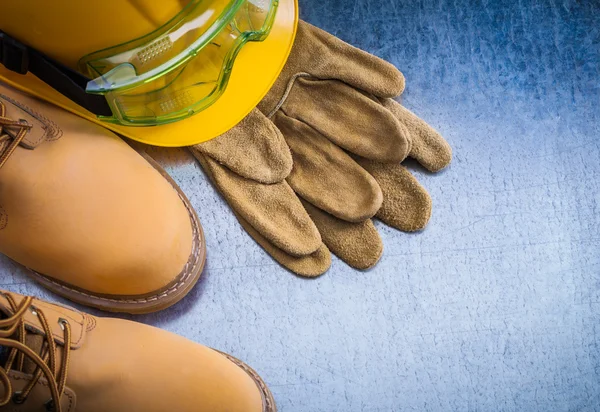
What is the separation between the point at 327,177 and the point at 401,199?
0.11 m

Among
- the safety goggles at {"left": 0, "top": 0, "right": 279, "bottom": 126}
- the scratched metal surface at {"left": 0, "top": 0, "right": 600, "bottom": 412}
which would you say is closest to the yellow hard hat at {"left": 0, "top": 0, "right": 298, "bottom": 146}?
the safety goggles at {"left": 0, "top": 0, "right": 279, "bottom": 126}

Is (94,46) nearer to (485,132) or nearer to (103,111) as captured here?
(103,111)

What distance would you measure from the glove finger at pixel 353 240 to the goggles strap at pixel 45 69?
0.35 meters

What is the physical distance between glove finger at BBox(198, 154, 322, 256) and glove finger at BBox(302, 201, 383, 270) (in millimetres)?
28

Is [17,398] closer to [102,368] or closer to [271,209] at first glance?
[102,368]

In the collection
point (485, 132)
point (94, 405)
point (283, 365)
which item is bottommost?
point (283, 365)

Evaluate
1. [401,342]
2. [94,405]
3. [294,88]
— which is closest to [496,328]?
[401,342]

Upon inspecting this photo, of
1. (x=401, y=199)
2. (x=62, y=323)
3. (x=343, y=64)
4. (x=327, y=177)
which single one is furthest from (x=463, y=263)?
(x=62, y=323)

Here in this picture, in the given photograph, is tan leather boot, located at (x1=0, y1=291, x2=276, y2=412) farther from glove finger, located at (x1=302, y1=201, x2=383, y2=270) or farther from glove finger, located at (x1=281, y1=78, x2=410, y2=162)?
glove finger, located at (x1=281, y1=78, x2=410, y2=162)

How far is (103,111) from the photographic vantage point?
2.66 ft

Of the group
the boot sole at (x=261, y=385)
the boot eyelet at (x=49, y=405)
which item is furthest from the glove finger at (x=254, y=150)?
the boot eyelet at (x=49, y=405)

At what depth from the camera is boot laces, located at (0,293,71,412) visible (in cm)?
69

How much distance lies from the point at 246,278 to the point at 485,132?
423 mm

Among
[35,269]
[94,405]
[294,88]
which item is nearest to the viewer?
[94,405]
